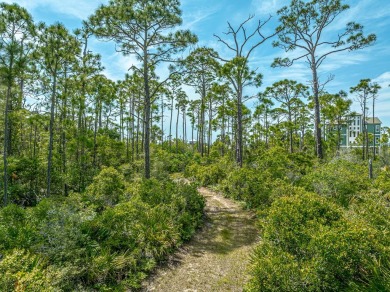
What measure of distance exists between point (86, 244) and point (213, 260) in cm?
269

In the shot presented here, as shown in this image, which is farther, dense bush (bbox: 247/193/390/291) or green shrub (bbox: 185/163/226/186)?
green shrub (bbox: 185/163/226/186)

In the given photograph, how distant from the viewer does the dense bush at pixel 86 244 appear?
361cm

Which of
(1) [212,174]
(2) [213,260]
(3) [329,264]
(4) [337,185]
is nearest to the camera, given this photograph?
(3) [329,264]

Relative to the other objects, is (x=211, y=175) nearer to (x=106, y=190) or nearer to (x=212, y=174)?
(x=212, y=174)

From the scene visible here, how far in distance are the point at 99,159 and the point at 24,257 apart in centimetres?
1365

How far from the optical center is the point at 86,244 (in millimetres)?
4703

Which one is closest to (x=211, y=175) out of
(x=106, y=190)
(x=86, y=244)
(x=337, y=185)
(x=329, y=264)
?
(x=106, y=190)

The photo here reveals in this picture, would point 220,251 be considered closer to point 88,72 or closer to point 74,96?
point 74,96

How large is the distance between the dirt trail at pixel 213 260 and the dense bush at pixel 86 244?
12.0 inches

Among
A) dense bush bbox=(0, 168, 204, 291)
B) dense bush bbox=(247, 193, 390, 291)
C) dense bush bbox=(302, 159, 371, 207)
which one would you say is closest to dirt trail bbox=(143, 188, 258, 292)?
dense bush bbox=(0, 168, 204, 291)

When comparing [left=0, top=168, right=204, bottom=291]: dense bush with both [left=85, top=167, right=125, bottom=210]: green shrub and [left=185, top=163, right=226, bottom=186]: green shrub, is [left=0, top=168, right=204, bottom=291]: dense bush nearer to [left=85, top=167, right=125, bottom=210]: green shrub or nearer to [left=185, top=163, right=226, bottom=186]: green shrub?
[left=85, top=167, right=125, bottom=210]: green shrub

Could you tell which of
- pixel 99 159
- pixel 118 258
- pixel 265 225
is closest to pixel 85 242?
pixel 118 258

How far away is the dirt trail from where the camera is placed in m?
4.35

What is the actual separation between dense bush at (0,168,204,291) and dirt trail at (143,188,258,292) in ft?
1.00
